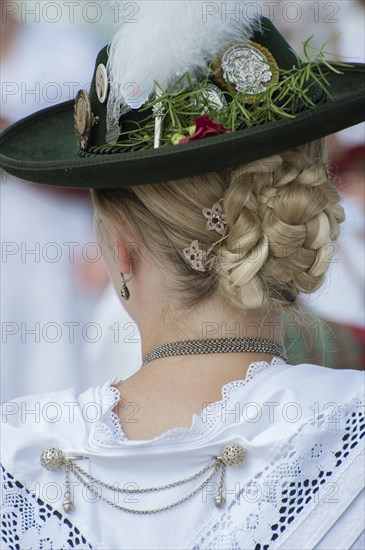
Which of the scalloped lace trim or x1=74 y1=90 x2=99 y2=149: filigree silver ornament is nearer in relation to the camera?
the scalloped lace trim

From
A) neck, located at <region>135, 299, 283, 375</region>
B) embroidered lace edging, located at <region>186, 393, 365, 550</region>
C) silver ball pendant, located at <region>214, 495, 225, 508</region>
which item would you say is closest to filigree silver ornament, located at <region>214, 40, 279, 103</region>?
neck, located at <region>135, 299, 283, 375</region>

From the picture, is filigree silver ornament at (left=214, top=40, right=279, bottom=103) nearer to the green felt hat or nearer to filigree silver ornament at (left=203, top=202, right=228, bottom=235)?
the green felt hat

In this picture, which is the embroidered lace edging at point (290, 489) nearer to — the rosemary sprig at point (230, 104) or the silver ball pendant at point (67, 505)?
the silver ball pendant at point (67, 505)

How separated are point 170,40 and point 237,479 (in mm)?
768

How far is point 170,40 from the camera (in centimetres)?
150

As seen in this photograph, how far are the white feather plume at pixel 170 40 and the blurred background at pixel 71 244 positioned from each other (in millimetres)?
1711

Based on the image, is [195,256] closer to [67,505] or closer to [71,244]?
[67,505]

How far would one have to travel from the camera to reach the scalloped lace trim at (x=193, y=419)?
143 centimetres

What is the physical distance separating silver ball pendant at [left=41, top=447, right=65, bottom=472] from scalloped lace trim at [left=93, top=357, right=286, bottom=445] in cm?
7

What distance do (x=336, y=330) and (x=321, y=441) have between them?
5.82 ft

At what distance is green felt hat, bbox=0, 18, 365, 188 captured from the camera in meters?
1.43

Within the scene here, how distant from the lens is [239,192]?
1.46 meters

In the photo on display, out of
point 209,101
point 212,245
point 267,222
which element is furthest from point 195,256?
point 209,101

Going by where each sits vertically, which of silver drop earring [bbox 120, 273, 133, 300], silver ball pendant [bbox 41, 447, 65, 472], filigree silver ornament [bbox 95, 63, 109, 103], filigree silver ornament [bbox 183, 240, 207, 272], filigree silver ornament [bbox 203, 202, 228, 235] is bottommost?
silver ball pendant [bbox 41, 447, 65, 472]
